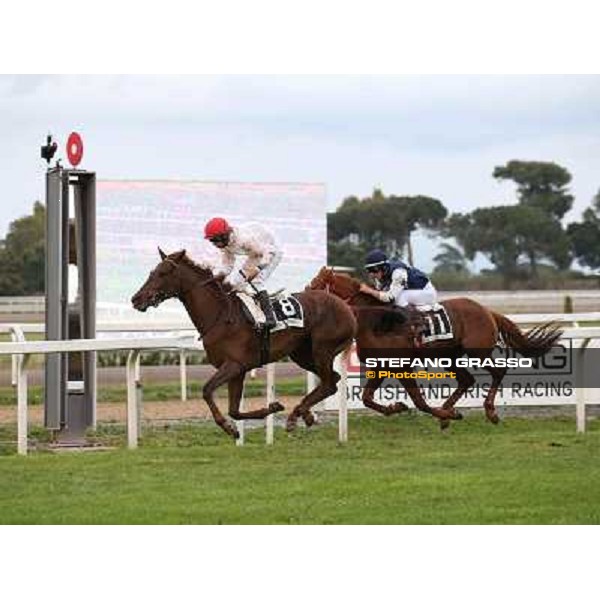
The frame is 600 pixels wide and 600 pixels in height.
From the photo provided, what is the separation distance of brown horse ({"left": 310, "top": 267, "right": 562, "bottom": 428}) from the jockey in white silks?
3.54 feet

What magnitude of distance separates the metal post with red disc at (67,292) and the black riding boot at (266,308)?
188 centimetres

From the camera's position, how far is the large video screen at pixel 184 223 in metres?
16.1

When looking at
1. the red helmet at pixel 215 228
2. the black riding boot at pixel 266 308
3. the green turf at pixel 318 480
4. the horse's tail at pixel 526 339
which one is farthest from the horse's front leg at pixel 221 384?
the horse's tail at pixel 526 339

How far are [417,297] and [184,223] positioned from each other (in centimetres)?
482

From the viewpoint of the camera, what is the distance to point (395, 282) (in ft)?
39.9

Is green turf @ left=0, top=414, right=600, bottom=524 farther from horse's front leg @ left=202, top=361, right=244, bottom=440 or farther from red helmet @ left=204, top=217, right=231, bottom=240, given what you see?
red helmet @ left=204, top=217, right=231, bottom=240

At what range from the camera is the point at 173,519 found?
8.52m

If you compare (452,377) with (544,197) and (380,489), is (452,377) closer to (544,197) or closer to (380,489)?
(380,489)

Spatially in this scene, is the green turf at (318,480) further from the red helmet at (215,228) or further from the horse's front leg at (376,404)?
Answer: the red helmet at (215,228)

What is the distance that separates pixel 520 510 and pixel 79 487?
8.75ft

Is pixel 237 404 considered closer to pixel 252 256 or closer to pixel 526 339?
pixel 252 256

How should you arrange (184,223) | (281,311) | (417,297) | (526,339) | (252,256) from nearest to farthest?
(252,256) → (281,311) → (417,297) → (526,339) → (184,223)

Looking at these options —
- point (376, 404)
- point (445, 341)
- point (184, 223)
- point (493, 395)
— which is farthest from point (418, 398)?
point (184, 223)

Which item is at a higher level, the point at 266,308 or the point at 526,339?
the point at 266,308
